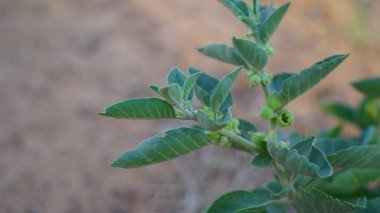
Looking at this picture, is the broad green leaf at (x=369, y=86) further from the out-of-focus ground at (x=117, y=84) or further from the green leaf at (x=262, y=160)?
the out-of-focus ground at (x=117, y=84)

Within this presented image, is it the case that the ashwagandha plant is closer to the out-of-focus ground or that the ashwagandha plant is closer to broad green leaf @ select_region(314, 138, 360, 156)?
broad green leaf @ select_region(314, 138, 360, 156)

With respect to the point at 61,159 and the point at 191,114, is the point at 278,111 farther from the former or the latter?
the point at 61,159

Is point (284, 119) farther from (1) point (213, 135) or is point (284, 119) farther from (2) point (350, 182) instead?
(2) point (350, 182)

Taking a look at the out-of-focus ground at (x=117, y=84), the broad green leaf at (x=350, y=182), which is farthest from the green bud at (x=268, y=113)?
the out-of-focus ground at (x=117, y=84)

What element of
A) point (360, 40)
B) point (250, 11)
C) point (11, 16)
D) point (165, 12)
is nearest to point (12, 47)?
point (11, 16)

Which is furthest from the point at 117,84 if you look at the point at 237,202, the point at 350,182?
the point at 237,202

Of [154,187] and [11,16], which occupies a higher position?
[11,16]
